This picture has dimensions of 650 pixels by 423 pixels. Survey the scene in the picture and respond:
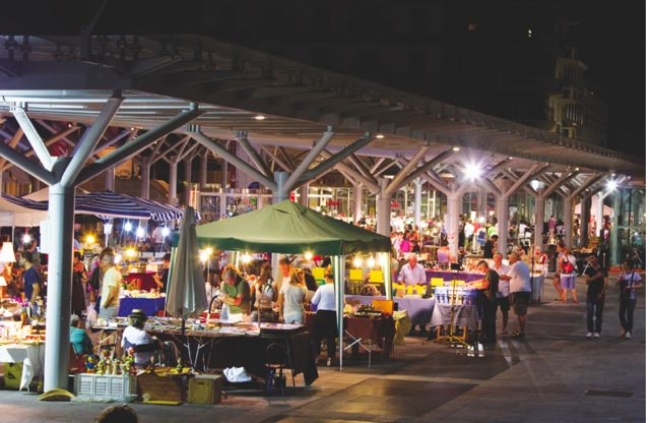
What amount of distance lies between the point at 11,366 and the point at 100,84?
390 centimetres

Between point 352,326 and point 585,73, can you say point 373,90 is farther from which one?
point 585,73

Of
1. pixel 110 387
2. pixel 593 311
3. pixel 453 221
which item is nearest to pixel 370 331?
pixel 110 387

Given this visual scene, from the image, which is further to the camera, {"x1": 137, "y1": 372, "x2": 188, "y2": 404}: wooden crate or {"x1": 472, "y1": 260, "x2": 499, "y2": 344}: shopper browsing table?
{"x1": 472, "y1": 260, "x2": 499, "y2": 344}: shopper browsing table

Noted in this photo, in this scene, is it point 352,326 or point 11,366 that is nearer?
point 11,366

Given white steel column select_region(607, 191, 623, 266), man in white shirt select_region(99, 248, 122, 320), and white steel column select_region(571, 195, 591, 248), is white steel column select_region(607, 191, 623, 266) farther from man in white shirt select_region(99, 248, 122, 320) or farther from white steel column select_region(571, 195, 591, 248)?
man in white shirt select_region(99, 248, 122, 320)

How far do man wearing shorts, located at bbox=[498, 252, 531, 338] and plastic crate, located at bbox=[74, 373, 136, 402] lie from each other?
10.8m

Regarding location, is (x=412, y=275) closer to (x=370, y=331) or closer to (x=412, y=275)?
(x=412, y=275)

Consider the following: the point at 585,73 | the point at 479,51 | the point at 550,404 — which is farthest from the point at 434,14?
the point at 550,404

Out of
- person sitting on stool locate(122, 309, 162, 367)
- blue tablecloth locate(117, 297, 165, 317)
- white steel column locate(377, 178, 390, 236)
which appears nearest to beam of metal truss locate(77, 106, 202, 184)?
person sitting on stool locate(122, 309, 162, 367)

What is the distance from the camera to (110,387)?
53.1 ft

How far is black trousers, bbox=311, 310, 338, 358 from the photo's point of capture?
2034cm

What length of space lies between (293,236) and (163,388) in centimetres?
472

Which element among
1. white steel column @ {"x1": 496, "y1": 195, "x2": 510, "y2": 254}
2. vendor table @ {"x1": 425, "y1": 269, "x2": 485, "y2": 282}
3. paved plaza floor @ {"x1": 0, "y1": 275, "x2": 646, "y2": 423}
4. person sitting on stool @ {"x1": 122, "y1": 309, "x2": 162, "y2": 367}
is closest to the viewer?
paved plaza floor @ {"x1": 0, "y1": 275, "x2": 646, "y2": 423}

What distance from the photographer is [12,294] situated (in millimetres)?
25500
